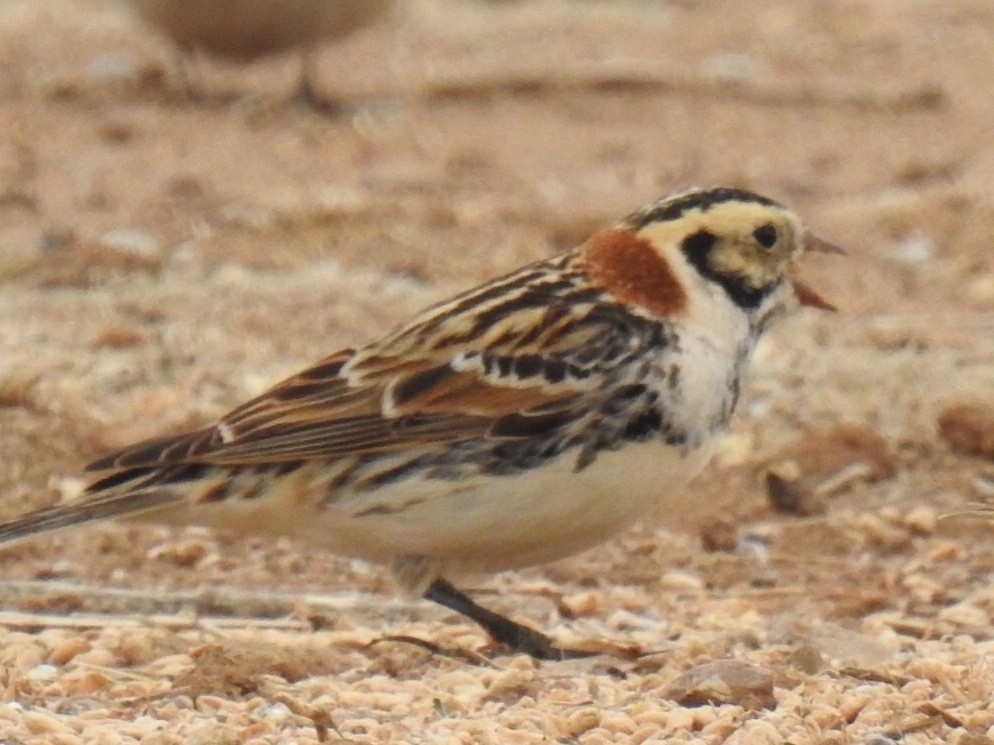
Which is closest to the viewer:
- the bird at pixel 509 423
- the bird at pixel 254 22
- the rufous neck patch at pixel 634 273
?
the bird at pixel 509 423

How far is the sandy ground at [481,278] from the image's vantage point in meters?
5.66

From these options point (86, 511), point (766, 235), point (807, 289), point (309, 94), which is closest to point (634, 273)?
point (766, 235)

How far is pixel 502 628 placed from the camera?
248 inches

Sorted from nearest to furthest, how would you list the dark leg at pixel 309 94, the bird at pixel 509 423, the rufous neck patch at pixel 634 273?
the bird at pixel 509 423, the rufous neck patch at pixel 634 273, the dark leg at pixel 309 94

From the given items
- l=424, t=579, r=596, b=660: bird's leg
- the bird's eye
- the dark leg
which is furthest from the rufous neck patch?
the dark leg

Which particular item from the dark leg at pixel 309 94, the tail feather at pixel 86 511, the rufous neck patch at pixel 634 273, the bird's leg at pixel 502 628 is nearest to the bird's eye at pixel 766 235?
the rufous neck patch at pixel 634 273

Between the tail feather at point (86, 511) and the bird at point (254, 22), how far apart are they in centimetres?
796

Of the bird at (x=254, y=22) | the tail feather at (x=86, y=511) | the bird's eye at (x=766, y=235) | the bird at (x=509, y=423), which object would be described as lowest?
the tail feather at (x=86, y=511)

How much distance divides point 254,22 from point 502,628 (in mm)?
8185

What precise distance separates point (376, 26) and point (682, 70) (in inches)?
73.1

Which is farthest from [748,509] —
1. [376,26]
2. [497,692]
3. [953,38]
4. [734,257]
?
[953,38]

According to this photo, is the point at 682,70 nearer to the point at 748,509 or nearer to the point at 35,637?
the point at 748,509

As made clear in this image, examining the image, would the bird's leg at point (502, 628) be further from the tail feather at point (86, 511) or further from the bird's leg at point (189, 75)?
the bird's leg at point (189, 75)

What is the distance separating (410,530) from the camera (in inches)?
243
